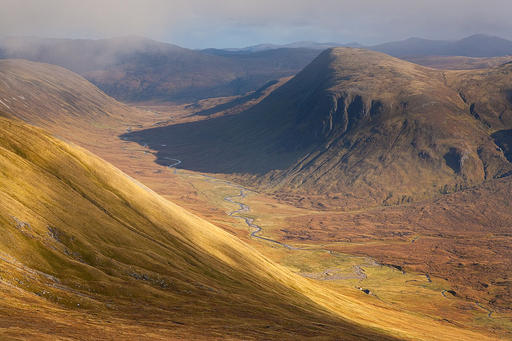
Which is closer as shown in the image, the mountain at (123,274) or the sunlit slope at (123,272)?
the mountain at (123,274)

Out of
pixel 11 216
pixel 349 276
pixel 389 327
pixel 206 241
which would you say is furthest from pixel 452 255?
pixel 11 216

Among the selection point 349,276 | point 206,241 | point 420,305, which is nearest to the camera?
point 206,241

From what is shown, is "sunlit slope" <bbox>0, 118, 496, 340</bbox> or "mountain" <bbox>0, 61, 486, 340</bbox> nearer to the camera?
"mountain" <bbox>0, 61, 486, 340</bbox>

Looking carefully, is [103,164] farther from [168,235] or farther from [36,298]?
[36,298]

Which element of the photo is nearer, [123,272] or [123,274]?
[123,274]
